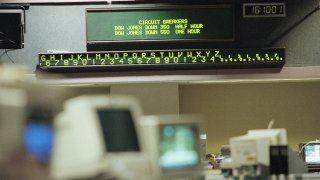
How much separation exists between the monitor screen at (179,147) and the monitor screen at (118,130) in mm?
476

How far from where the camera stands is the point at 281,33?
812cm

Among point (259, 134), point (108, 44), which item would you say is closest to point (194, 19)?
point (108, 44)

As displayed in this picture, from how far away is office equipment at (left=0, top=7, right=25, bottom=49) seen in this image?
7.37m

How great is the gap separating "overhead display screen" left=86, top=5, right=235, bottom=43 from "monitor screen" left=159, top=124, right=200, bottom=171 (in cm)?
401

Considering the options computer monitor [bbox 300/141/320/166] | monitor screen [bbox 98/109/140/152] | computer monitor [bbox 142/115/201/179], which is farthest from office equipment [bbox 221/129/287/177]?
computer monitor [bbox 300/141/320/166]

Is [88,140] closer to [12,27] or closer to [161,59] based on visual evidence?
[12,27]

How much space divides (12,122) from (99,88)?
5891 millimetres

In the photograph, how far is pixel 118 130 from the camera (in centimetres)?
327

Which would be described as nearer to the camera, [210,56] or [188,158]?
[188,158]

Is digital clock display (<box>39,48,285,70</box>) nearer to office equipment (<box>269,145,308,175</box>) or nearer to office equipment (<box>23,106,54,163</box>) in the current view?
office equipment (<box>269,145,308,175</box>)

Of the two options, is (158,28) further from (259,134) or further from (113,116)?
(113,116)

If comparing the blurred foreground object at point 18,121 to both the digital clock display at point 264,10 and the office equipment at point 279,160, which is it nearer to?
the office equipment at point 279,160

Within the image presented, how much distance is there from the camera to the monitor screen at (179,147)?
3803mm

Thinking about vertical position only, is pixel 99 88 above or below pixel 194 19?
below
